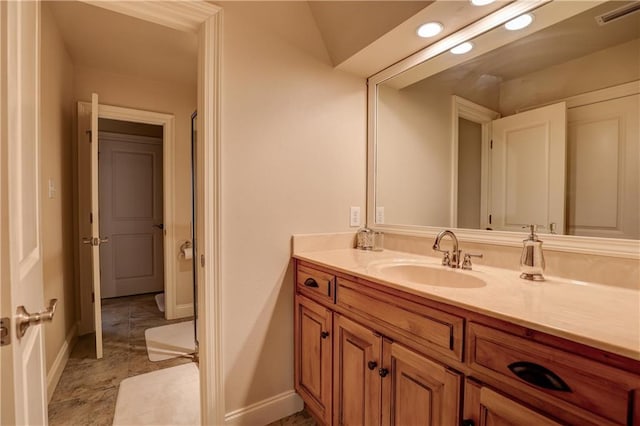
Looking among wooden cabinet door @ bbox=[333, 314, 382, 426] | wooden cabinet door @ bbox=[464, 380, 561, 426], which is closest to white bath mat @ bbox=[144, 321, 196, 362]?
wooden cabinet door @ bbox=[333, 314, 382, 426]

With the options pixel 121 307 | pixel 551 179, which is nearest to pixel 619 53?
pixel 551 179

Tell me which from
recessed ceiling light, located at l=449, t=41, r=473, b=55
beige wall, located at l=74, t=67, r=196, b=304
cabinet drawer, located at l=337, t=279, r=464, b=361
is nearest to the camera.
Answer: cabinet drawer, located at l=337, t=279, r=464, b=361

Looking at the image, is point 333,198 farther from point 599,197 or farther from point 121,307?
point 121,307

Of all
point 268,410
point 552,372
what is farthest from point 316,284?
point 552,372

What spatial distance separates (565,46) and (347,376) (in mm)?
1643

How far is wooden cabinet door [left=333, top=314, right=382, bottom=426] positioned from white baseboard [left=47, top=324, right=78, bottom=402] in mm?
1798

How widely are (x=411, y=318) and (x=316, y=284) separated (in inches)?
22.9

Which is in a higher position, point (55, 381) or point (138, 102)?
point (138, 102)

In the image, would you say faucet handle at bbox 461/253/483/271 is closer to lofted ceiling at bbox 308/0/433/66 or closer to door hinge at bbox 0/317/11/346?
lofted ceiling at bbox 308/0/433/66

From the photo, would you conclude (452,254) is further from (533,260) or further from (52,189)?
(52,189)

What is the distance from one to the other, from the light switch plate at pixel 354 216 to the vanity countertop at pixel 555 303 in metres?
0.61

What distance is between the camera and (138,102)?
9.41 feet

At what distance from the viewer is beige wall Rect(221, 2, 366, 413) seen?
1537mm

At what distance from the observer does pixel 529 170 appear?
1367 millimetres
